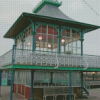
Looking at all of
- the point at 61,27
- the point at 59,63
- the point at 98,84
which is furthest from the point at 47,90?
the point at 98,84

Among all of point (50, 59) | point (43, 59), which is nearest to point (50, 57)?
point (50, 59)

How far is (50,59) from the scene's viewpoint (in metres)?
13.4

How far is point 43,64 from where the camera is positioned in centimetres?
1330

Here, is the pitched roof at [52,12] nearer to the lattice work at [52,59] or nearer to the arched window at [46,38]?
the arched window at [46,38]

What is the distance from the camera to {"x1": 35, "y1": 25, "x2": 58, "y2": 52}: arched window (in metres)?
15.6

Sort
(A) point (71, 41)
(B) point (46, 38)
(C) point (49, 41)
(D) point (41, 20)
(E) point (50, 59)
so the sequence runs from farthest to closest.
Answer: (A) point (71, 41), (C) point (49, 41), (B) point (46, 38), (D) point (41, 20), (E) point (50, 59)

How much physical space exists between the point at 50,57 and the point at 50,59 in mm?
162

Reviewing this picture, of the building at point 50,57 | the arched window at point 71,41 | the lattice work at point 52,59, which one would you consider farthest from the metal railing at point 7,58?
the arched window at point 71,41

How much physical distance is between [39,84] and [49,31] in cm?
480

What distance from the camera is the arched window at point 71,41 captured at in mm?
16719

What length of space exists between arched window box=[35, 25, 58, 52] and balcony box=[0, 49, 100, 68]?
213 cm

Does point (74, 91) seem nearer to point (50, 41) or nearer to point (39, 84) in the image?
point (39, 84)

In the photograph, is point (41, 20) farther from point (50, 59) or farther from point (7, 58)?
point (7, 58)

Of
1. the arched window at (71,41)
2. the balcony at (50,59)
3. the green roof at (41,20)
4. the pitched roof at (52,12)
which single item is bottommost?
the balcony at (50,59)
